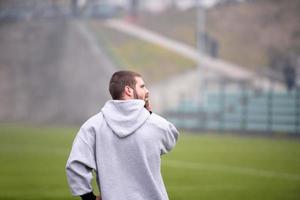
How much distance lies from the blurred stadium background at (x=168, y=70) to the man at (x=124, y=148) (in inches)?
329

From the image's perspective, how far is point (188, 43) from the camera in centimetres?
1823

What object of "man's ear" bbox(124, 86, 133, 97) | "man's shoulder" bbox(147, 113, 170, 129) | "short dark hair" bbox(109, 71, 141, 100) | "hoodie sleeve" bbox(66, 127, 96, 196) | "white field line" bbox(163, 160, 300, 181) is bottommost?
"white field line" bbox(163, 160, 300, 181)

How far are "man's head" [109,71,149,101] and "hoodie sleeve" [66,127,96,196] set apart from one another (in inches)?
6.2

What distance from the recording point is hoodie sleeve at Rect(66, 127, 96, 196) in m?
2.68

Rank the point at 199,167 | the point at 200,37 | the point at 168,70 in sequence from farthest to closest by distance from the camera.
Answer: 1. the point at 168,70
2. the point at 200,37
3. the point at 199,167

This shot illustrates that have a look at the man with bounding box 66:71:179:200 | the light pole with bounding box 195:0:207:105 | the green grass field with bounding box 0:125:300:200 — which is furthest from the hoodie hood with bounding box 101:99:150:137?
the light pole with bounding box 195:0:207:105

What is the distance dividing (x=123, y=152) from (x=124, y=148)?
0.5 inches

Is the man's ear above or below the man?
above

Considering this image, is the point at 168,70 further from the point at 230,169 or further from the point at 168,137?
the point at 168,137

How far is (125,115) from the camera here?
2.74 meters

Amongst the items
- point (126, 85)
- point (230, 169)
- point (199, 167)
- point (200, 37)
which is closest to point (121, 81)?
point (126, 85)

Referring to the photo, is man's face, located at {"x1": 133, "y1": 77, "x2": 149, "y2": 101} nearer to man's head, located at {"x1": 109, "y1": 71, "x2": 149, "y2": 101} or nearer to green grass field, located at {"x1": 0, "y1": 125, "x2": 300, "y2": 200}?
man's head, located at {"x1": 109, "y1": 71, "x2": 149, "y2": 101}

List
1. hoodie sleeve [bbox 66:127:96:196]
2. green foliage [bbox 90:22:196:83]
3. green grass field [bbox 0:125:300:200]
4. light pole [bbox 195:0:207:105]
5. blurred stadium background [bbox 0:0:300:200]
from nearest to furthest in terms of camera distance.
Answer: hoodie sleeve [bbox 66:127:96:196] < green grass field [bbox 0:125:300:200] < blurred stadium background [bbox 0:0:300:200] < light pole [bbox 195:0:207:105] < green foliage [bbox 90:22:196:83]

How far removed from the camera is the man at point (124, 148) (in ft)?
8.86
